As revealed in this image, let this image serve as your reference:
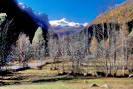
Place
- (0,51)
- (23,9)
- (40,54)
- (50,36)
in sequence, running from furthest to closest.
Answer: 1. (23,9)
2. (50,36)
3. (40,54)
4. (0,51)

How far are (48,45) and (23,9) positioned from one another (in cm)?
6104

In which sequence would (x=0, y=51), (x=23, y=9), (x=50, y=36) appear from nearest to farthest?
(x=0, y=51) < (x=50, y=36) < (x=23, y=9)

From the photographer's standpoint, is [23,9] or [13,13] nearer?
[13,13]

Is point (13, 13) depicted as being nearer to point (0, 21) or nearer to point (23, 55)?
point (23, 55)

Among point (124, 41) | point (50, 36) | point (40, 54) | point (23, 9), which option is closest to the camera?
point (124, 41)

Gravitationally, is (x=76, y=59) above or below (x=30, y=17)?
below

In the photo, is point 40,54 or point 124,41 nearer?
point 124,41

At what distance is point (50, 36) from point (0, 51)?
8760 cm

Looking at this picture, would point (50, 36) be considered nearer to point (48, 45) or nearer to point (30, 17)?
point (48, 45)

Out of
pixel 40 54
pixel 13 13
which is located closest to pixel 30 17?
pixel 13 13

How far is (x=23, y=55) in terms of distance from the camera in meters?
103

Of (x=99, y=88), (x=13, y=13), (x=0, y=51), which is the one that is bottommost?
(x=99, y=88)

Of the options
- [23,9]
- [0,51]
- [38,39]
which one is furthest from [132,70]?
[23,9]

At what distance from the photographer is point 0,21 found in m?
51.3
